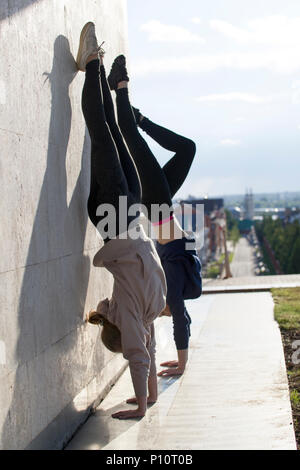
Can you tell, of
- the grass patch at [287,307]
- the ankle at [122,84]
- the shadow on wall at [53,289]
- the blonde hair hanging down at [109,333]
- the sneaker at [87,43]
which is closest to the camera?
the shadow on wall at [53,289]

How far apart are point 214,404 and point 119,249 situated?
118 cm

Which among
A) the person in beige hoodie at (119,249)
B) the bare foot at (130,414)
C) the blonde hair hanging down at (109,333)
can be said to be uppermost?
the person in beige hoodie at (119,249)

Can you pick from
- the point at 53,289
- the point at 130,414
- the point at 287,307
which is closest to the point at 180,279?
the point at 130,414

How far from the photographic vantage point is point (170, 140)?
15.4 ft

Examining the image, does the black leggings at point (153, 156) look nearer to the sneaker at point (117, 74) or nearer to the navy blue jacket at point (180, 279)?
the sneaker at point (117, 74)

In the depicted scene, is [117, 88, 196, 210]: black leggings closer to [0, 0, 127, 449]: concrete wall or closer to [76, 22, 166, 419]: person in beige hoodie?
[0, 0, 127, 449]: concrete wall

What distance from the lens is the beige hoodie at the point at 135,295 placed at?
3.67 meters

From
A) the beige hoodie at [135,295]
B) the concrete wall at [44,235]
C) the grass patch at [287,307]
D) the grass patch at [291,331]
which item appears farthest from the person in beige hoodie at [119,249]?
the grass patch at [287,307]

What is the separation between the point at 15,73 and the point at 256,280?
351 inches

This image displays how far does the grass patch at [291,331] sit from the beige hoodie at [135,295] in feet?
3.03

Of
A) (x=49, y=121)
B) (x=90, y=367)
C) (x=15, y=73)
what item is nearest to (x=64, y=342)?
(x=90, y=367)

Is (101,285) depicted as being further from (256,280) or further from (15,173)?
(256,280)

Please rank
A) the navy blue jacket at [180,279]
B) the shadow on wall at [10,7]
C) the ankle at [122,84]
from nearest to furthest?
the shadow on wall at [10,7] < the ankle at [122,84] < the navy blue jacket at [180,279]

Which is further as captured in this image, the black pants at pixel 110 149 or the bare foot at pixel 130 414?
the bare foot at pixel 130 414
